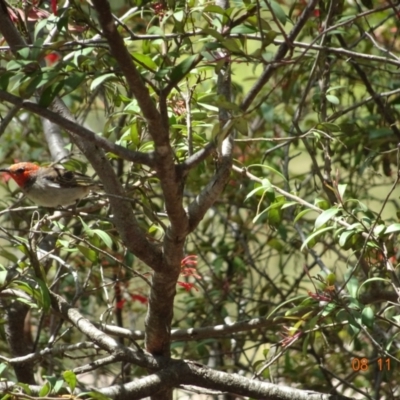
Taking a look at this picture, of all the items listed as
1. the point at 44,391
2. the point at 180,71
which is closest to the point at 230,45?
the point at 180,71

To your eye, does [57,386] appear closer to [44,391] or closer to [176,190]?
[44,391]

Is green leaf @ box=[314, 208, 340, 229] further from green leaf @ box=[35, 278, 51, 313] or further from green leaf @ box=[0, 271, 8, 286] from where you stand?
green leaf @ box=[0, 271, 8, 286]

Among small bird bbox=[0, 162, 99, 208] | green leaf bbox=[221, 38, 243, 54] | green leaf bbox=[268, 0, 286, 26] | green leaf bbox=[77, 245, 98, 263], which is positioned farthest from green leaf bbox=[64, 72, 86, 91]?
small bird bbox=[0, 162, 99, 208]

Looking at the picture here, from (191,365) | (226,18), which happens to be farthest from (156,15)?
(191,365)

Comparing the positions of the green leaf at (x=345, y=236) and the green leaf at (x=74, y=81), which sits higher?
the green leaf at (x=74, y=81)

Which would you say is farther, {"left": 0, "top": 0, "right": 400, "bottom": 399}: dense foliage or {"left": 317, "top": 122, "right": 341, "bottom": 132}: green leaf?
{"left": 317, "top": 122, "right": 341, "bottom": 132}: green leaf

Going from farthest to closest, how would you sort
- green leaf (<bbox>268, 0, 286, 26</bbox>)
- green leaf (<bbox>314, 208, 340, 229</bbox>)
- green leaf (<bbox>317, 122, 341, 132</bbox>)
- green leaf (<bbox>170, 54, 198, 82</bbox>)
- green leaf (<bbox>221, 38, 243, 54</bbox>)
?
1. green leaf (<bbox>317, 122, 341, 132</bbox>)
2. green leaf (<bbox>314, 208, 340, 229</bbox>)
3. green leaf (<bbox>268, 0, 286, 26</bbox>)
4. green leaf (<bbox>221, 38, 243, 54</bbox>)
5. green leaf (<bbox>170, 54, 198, 82</bbox>)

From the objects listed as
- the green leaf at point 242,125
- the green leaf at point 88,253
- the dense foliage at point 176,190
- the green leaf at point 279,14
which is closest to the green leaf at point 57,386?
the dense foliage at point 176,190

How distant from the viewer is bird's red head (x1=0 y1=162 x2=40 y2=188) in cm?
378

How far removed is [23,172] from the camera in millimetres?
3865

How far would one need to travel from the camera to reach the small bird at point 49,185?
3.69 metres

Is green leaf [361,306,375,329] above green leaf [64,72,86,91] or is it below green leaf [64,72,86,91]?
below

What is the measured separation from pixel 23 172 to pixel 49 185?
5.8 inches

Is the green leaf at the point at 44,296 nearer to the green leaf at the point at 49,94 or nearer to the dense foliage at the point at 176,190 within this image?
the dense foliage at the point at 176,190
